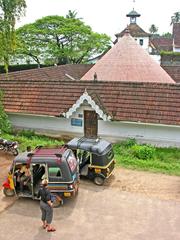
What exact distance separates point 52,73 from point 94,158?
20023mm

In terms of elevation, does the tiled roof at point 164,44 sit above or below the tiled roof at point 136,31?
below

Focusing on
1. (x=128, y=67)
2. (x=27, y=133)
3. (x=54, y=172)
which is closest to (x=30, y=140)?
(x=27, y=133)

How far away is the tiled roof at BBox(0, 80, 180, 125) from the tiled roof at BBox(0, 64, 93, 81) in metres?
5.65

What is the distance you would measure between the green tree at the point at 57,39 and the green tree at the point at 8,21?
77.7 feet

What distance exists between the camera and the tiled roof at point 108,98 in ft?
55.9

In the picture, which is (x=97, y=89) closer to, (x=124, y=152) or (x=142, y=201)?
(x=124, y=152)

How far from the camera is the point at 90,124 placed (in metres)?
18.5

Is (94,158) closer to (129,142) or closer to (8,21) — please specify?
(129,142)

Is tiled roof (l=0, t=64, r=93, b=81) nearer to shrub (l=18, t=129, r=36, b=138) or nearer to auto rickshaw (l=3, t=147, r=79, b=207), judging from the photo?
shrub (l=18, t=129, r=36, b=138)

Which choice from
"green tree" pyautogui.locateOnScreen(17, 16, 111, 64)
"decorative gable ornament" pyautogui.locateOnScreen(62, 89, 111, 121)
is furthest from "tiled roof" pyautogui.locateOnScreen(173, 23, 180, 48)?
"decorative gable ornament" pyautogui.locateOnScreen(62, 89, 111, 121)

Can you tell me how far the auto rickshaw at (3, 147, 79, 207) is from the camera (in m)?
10.8

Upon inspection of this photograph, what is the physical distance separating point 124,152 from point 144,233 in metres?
6.62

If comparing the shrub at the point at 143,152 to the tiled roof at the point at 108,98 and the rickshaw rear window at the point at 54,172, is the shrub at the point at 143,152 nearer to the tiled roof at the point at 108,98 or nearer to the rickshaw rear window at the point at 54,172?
the tiled roof at the point at 108,98

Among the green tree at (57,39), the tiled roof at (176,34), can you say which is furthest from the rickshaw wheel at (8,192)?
the tiled roof at (176,34)
